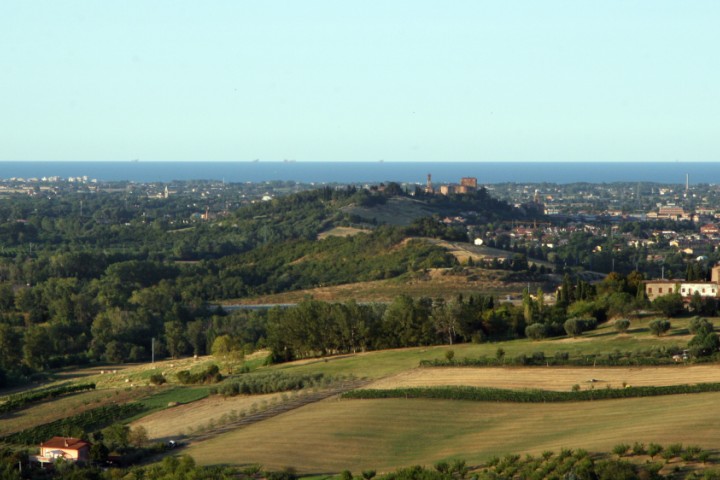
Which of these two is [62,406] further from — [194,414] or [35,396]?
[194,414]

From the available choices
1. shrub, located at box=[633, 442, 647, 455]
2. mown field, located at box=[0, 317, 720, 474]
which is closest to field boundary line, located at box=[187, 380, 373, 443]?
mown field, located at box=[0, 317, 720, 474]

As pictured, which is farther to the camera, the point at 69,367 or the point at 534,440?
the point at 69,367

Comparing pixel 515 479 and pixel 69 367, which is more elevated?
pixel 515 479

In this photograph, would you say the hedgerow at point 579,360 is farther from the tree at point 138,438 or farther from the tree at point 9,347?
the tree at point 9,347

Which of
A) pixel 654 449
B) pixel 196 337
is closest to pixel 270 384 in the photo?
pixel 654 449

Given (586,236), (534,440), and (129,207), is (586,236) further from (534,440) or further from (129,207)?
(534,440)

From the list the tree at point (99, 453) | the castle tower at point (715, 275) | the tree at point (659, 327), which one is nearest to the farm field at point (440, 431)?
the tree at point (99, 453)

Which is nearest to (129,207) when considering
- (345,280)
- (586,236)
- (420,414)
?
(586,236)
